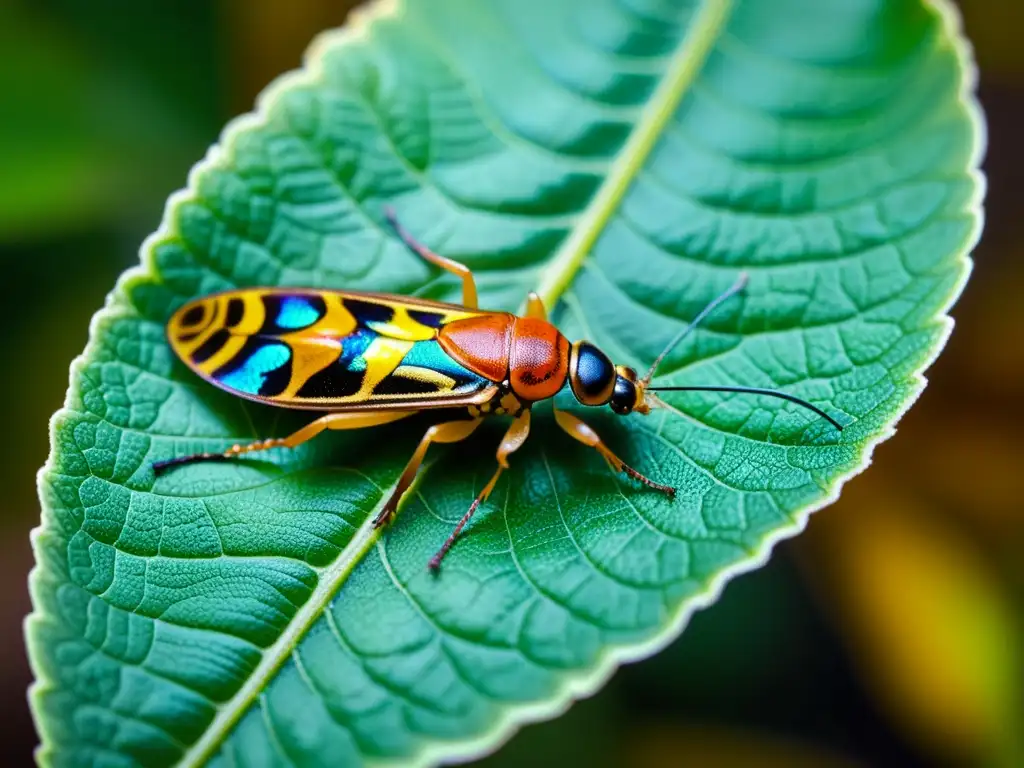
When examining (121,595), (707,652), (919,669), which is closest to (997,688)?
(919,669)

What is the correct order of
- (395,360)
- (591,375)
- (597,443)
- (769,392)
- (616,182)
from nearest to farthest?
1. (769,392)
2. (597,443)
3. (591,375)
4. (395,360)
5. (616,182)

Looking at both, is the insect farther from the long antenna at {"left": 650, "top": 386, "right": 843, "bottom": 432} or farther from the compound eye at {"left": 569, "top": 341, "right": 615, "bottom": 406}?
the long antenna at {"left": 650, "top": 386, "right": 843, "bottom": 432}

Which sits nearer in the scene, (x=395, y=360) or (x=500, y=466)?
(x=500, y=466)

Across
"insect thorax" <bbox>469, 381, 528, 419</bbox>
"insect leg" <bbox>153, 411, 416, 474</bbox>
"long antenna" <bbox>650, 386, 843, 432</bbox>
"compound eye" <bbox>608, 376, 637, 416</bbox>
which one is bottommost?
"long antenna" <bbox>650, 386, 843, 432</bbox>

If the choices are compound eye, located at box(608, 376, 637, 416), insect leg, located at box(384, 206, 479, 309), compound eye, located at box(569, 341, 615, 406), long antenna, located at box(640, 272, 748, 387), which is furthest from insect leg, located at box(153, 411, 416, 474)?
long antenna, located at box(640, 272, 748, 387)

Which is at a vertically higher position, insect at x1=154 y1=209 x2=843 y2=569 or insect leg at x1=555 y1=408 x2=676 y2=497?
insect at x1=154 y1=209 x2=843 y2=569

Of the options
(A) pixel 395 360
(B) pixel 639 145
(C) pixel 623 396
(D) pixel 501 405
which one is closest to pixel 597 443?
(C) pixel 623 396

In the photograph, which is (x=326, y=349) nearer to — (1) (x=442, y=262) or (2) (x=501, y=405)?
(1) (x=442, y=262)

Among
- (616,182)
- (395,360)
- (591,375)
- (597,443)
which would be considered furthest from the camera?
(616,182)
